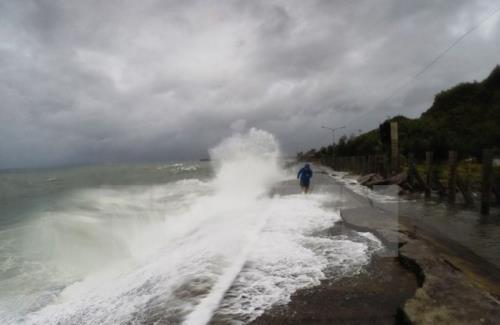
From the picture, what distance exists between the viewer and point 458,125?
50.9 m

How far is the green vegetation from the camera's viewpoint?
35969 millimetres

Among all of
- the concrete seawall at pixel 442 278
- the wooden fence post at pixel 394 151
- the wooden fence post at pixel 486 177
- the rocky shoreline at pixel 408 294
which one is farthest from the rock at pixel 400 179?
the rocky shoreline at pixel 408 294

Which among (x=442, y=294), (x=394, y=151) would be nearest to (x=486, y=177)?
(x=442, y=294)

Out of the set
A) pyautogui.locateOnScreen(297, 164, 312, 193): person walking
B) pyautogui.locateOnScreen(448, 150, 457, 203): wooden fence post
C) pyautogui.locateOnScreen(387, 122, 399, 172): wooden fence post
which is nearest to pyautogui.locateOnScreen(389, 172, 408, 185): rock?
pyautogui.locateOnScreen(387, 122, 399, 172): wooden fence post

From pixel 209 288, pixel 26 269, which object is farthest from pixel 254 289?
pixel 26 269

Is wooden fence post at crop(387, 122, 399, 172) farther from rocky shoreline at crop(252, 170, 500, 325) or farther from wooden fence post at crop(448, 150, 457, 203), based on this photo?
rocky shoreline at crop(252, 170, 500, 325)

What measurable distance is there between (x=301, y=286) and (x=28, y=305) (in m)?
4.99

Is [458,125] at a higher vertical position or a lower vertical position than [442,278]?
higher

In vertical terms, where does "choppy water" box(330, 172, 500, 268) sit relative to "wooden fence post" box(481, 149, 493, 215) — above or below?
below

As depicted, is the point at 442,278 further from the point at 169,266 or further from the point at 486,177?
the point at 486,177

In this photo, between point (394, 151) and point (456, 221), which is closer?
point (456, 221)

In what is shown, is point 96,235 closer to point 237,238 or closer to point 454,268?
point 237,238

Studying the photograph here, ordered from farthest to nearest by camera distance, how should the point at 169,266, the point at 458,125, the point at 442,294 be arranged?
the point at 458,125
the point at 169,266
the point at 442,294

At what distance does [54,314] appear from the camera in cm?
478
